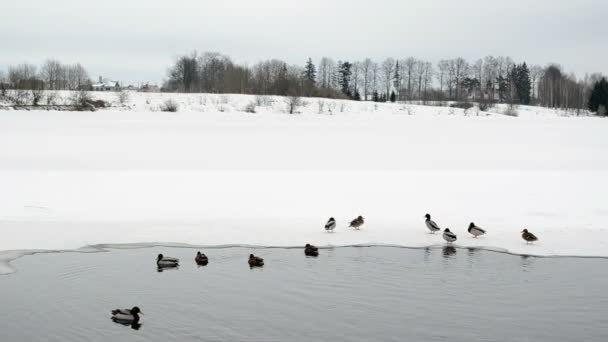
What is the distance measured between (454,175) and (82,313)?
19.1 m

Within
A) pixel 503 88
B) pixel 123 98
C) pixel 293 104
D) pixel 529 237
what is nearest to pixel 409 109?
pixel 293 104

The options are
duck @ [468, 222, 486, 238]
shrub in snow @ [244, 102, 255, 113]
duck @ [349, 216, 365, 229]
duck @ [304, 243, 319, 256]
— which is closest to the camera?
duck @ [304, 243, 319, 256]

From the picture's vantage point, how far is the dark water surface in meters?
8.38

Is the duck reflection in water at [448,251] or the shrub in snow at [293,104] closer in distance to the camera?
the duck reflection in water at [448,251]

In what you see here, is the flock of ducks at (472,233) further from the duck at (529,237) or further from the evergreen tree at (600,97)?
the evergreen tree at (600,97)

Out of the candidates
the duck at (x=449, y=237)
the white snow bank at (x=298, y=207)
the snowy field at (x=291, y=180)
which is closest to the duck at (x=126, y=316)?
the snowy field at (x=291, y=180)

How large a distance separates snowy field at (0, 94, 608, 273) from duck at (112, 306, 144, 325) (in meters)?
3.98

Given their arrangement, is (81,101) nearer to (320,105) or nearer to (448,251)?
(320,105)

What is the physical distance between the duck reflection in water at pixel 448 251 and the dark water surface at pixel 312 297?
0.05m

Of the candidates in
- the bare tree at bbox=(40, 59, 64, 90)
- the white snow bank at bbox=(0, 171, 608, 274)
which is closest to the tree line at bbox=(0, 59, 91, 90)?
the bare tree at bbox=(40, 59, 64, 90)

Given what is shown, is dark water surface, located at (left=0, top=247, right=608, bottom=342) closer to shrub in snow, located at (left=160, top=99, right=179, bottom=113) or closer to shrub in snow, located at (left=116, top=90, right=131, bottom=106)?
shrub in snow, located at (left=160, top=99, right=179, bottom=113)

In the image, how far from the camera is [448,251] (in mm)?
13477

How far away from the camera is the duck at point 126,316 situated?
862 centimetres

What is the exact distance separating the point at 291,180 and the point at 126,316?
1503 cm
